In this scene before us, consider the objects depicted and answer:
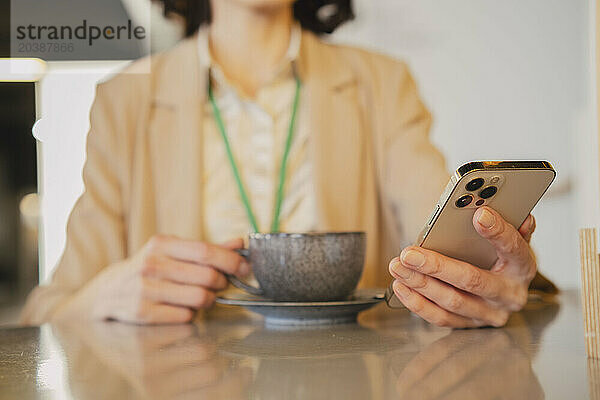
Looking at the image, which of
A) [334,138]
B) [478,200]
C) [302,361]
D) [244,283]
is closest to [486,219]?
[478,200]

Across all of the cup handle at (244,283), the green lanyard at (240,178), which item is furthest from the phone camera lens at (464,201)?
the green lanyard at (240,178)

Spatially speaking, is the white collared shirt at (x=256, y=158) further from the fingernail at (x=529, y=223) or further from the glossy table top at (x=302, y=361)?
the fingernail at (x=529, y=223)

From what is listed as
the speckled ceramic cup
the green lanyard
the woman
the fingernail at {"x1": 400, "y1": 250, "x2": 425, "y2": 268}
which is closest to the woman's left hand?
the fingernail at {"x1": 400, "y1": 250, "x2": 425, "y2": 268}

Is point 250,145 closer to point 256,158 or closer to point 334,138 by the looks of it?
point 256,158

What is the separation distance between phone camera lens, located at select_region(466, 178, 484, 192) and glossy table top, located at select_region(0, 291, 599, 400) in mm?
144

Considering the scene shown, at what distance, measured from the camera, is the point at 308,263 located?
759 mm

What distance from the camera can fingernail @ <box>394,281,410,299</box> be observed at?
2.18 ft

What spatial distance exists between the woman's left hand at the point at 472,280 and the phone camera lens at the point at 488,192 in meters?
0.02

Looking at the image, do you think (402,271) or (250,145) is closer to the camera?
(402,271)

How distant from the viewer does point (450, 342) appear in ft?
2.21

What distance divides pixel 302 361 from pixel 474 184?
0.21 m

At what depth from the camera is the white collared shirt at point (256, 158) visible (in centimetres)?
118

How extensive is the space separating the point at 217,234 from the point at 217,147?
155 millimetres

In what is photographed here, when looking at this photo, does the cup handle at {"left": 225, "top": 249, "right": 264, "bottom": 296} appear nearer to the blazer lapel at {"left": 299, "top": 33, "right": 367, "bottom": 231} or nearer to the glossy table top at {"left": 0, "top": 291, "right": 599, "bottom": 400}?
the glossy table top at {"left": 0, "top": 291, "right": 599, "bottom": 400}
